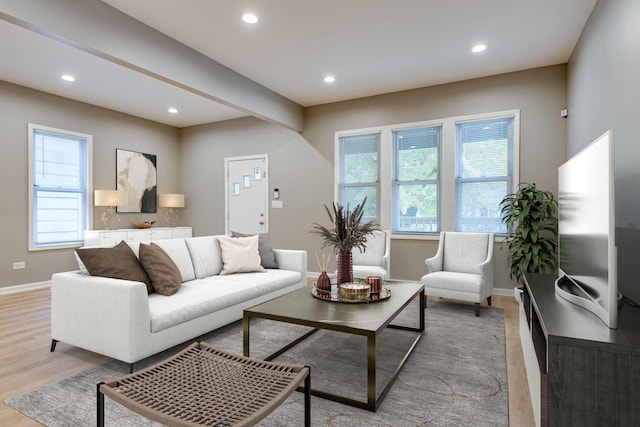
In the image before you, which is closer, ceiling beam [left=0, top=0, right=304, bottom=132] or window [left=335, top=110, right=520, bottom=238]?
ceiling beam [left=0, top=0, right=304, bottom=132]

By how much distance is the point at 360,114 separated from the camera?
17.5 ft

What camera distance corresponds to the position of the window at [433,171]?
178 inches

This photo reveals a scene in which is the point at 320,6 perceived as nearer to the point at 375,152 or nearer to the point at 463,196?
the point at 375,152

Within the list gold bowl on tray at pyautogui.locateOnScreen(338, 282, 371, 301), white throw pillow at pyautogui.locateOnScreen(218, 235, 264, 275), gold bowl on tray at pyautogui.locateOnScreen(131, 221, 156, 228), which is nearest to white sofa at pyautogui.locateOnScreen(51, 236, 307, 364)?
white throw pillow at pyautogui.locateOnScreen(218, 235, 264, 275)

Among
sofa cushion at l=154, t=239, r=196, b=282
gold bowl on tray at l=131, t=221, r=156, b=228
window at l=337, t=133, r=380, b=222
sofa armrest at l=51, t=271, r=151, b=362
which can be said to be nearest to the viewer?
sofa armrest at l=51, t=271, r=151, b=362

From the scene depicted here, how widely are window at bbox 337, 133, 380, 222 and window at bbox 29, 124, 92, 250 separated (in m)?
3.97

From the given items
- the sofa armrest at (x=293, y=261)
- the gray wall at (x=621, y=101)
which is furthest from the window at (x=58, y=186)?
the gray wall at (x=621, y=101)

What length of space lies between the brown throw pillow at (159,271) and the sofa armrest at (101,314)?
15.2 inches

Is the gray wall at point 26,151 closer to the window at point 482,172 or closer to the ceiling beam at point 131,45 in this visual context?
the ceiling beam at point 131,45

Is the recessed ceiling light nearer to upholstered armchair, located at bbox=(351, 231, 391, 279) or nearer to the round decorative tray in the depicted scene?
the round decorative tray

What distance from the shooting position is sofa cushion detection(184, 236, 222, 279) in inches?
137

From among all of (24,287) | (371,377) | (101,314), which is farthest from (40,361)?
(24,287)

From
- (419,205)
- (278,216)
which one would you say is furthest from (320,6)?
(278,216)

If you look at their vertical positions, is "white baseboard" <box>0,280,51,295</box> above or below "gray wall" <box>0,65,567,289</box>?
below
